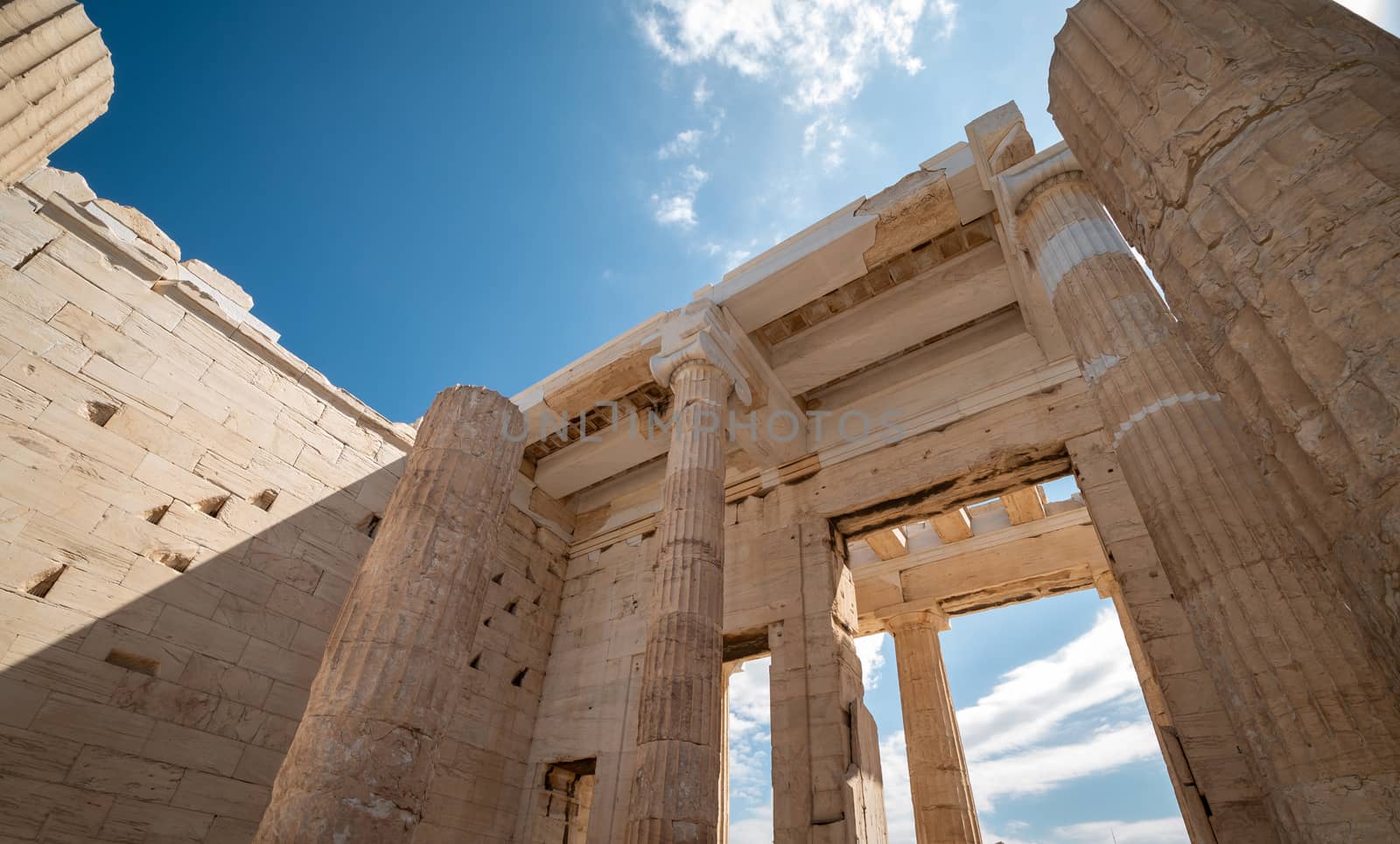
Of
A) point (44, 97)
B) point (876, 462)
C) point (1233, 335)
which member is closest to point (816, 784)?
point (876, 462)

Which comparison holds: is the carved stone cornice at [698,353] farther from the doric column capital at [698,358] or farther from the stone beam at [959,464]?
the stone beam at [959,464]

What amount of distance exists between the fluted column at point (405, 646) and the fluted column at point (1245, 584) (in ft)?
16.5

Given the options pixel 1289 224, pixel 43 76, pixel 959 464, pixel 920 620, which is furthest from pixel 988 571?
pixel 43 76

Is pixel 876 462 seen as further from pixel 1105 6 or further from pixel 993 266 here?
pixel 1105 6

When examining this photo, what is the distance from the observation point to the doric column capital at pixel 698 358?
33.8 ft

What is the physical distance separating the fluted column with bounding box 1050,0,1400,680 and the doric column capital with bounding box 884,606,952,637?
1096 centimetres

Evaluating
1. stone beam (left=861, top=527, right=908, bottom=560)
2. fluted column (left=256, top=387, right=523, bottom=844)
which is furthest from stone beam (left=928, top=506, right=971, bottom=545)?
fluted column (left=256, top=387, right=523, bottom=844)

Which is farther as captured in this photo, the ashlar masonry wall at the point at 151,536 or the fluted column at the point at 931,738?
the fluted column at the point at 931,738

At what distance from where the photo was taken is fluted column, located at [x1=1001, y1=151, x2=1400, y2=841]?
10.4ft

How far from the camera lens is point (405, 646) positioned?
4.94 m

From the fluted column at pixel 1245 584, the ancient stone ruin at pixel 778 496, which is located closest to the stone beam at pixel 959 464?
the ancient stone ruin at pixel 778 496

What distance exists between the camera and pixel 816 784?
8.78 metres

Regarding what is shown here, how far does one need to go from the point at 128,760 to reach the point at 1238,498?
11295 millimetres

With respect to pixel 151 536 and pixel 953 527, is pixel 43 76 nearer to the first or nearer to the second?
pixel 151 536
